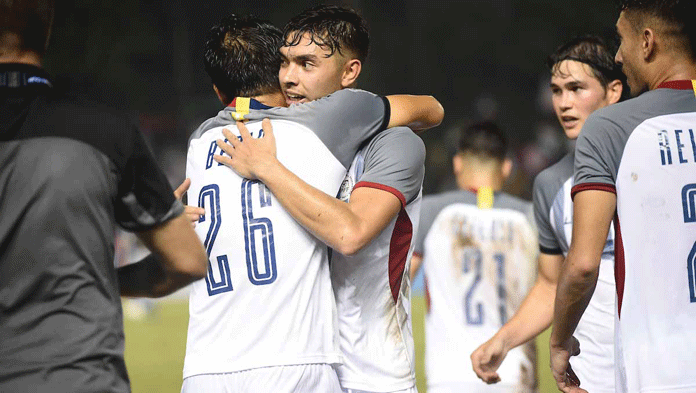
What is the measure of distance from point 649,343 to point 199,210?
178 centimetres

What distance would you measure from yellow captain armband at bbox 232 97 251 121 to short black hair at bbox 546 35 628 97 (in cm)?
219

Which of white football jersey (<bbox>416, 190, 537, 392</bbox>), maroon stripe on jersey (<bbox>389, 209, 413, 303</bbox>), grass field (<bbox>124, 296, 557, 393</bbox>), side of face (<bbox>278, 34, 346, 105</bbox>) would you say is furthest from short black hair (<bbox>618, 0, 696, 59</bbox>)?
grass field (<bbox>124, 296, 557, 393</bbox>)

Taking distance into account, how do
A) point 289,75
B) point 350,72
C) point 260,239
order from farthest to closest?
point 350,72, point 289,75, point 260,239

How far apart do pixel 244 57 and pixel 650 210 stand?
1755mm

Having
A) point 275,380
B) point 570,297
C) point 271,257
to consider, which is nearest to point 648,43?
point 570,297

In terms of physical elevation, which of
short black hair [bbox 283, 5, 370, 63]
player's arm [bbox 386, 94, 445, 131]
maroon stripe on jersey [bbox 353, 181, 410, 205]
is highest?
short black hair [bbox 283, 5, 370, 63]

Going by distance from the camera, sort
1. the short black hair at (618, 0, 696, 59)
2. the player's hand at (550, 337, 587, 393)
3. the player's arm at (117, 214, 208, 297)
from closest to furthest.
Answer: the player's arm at (117, 214, 208, 297)
the short black hair at (618, 0, 696, 59)
the player's hand at (550, 337, 587, 393)

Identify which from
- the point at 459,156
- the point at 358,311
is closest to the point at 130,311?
the point at 459,156

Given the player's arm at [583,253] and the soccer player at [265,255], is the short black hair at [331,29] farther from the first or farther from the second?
the player's arm at [583,253]

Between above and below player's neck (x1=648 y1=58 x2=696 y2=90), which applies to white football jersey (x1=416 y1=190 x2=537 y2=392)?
below

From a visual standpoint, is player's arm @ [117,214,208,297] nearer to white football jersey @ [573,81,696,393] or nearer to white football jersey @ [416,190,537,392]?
white football jersey @ [573,81,696,393]

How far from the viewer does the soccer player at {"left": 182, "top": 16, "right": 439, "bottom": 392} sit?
152 inches

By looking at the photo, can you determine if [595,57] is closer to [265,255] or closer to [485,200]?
[485,200]

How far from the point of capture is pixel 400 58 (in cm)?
3023
